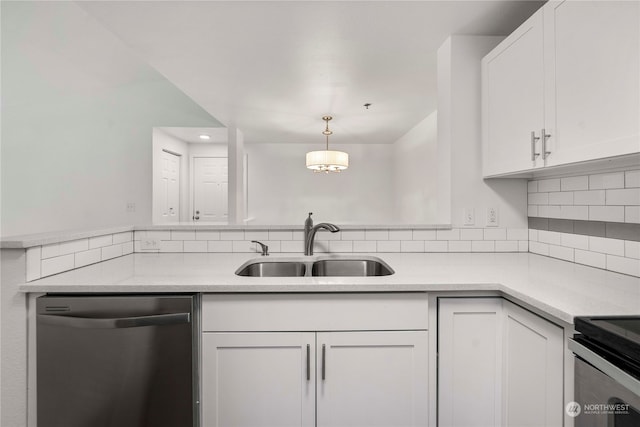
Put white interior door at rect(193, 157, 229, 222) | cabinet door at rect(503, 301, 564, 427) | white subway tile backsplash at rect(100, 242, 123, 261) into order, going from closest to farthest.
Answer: cabinet door at rect(503, 301, 564, 427) → white subway tile backsplash at rect(100, 242, 123, 261) → white interior door at rect(193, 157, 229, 222)

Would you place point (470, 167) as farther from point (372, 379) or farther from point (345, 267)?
point (372, 379)

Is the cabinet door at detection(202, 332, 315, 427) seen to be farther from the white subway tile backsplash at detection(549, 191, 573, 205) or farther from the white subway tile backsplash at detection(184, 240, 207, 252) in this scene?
the white subway tile backsplash at detection(549, 191, 573, 205)

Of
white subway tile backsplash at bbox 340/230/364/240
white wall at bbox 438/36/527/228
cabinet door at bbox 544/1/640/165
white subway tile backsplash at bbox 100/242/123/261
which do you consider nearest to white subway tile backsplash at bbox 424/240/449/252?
white wall at bbox 438/36/527/228

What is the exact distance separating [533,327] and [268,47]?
2199 mm

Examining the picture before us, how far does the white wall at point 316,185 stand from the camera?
6.44 metres

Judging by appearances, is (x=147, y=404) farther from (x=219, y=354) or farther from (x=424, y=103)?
(x=424, y=103)

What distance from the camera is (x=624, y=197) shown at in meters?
1.29

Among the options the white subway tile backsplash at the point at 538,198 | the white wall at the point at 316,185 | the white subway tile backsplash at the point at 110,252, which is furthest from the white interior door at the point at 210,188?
the white subway tile backsplash at the point at 538,198

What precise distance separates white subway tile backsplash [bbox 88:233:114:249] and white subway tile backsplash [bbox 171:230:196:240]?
31 cm

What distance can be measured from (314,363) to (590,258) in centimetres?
129

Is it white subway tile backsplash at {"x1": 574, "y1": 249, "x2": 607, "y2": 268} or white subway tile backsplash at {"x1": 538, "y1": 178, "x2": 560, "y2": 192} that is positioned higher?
white subway tile backsplash at {"x1": 538, "y1": 178, "x2": 560, "y2": 192}

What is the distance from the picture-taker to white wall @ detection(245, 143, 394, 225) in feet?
21.1

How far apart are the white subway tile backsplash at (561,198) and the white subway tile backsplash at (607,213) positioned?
125 mm

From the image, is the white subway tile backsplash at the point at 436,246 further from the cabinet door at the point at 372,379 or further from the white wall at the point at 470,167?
the cabinet door at the point at 372,379
